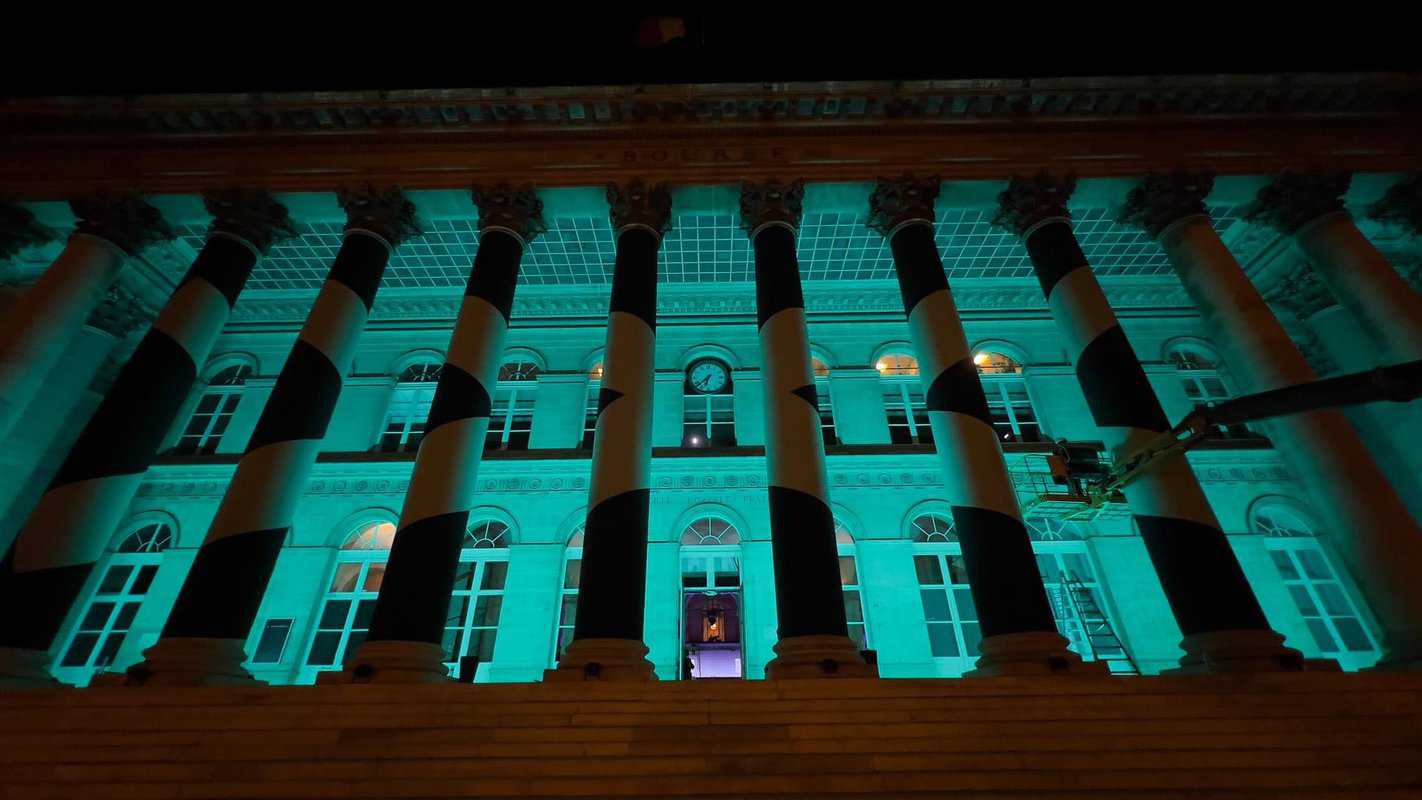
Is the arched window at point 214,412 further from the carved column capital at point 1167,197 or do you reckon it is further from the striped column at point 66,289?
the carved column capital at point 1167,197

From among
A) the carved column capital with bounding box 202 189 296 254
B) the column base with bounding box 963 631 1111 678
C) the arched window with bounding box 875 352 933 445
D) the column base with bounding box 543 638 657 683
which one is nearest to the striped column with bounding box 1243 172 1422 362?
the arched window with bounding box 875 352 933 445

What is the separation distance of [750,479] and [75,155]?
11.9 metres

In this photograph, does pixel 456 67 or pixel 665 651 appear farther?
pixel 665 651

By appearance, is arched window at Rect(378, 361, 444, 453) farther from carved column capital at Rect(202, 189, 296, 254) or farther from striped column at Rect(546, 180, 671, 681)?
striped column at Rect(546, 180, 671, 681)

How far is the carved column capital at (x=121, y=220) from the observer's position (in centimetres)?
855

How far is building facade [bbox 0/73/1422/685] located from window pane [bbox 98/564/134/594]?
0.23 feet

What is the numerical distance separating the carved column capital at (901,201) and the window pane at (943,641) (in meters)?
6.44

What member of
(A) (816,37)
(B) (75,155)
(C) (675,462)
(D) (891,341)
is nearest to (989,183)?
(A) (816,37)

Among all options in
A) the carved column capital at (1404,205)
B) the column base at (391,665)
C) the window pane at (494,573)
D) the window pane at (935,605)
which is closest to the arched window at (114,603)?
the window pane at (494,573)

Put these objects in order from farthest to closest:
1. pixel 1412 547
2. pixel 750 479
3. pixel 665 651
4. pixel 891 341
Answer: pixel 891 341 < pixel 750 479 < pixel 665 651 < pixel 1412 547

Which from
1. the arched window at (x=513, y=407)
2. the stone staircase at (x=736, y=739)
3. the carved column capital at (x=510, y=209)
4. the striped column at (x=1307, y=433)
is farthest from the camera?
the arched window at (x=513, y=407)

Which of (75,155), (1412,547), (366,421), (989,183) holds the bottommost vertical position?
(1412,547)

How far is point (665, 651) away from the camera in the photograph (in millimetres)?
9641

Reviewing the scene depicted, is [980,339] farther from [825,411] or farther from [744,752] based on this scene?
[744,752]
